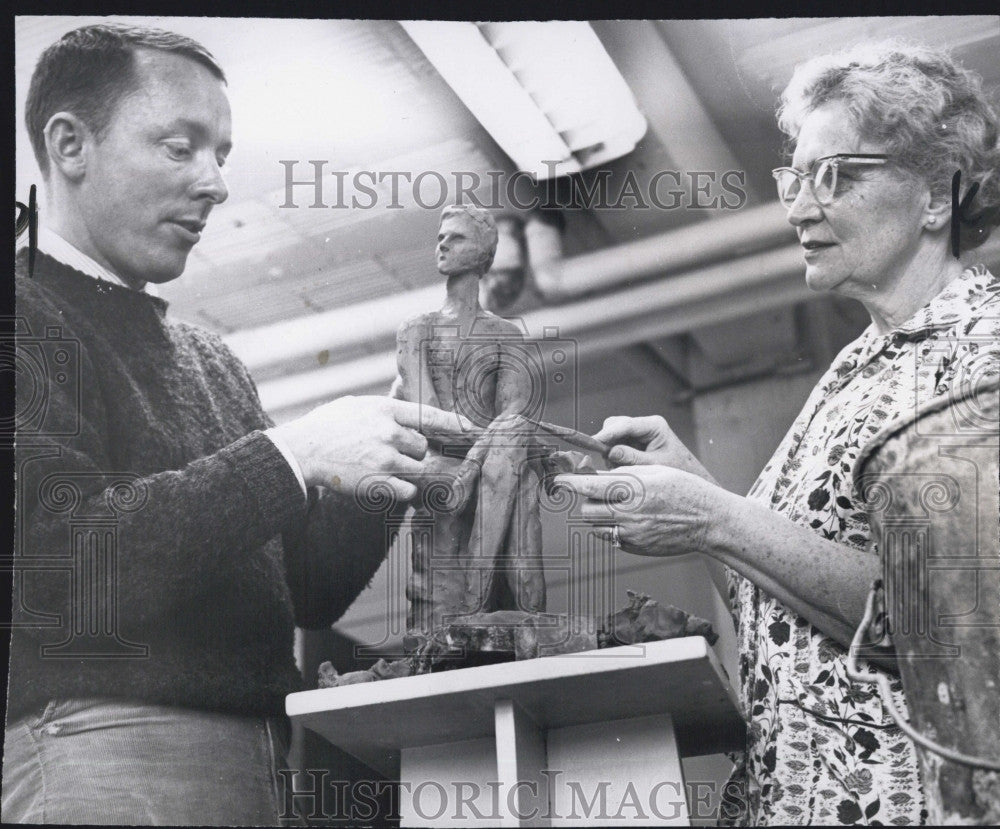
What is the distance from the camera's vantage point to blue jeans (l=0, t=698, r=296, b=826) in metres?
2.39

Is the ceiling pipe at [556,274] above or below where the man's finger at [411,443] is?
above

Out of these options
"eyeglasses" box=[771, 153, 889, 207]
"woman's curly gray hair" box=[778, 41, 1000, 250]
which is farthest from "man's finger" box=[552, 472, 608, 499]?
"woman's curly gray hair" box=[778, 41, 1000, 250]

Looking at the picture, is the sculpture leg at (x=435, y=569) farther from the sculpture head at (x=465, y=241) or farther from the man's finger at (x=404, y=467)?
the sculpture head at (x=465, y=241)

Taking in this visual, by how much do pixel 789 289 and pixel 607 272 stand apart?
36 cm

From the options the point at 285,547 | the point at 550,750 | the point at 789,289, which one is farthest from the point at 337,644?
the point at 789,289

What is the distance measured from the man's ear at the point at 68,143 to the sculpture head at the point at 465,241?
0.68 meters

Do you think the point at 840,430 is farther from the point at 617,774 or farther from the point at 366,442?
the point at 366,442

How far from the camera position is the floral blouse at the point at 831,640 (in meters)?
2.30

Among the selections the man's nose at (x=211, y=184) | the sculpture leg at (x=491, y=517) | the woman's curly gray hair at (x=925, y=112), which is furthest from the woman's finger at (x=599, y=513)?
the man's nose at (x=211, y=184)

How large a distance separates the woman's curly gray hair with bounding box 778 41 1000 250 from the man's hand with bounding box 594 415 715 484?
2.06 feet

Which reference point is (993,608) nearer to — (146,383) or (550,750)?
(550,750)

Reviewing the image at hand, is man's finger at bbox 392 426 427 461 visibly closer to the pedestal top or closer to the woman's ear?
the pedestal top

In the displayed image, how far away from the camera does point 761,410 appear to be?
2.89 m

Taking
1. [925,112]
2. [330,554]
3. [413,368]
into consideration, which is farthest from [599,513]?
[925,112]
